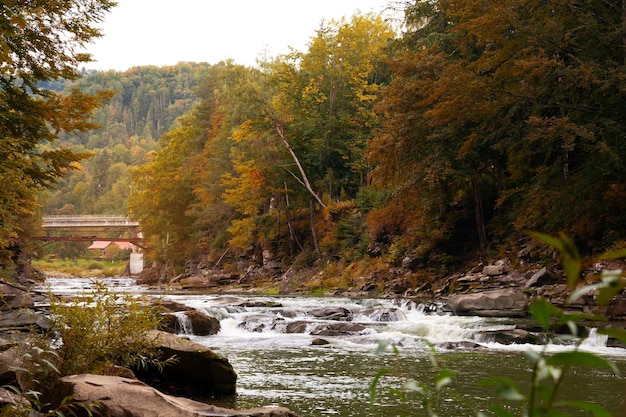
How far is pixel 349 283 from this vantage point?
3017 cm

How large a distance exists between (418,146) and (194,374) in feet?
54.1

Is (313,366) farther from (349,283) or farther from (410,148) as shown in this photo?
(349,283)

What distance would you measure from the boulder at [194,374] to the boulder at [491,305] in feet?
33.8

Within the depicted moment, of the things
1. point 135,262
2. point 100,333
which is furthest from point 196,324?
point 135,262

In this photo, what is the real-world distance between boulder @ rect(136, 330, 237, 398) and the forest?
197 inches

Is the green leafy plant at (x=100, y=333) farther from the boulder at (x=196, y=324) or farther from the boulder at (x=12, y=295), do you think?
the boulder at (x=196, y=324)

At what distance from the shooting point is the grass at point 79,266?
85500mm


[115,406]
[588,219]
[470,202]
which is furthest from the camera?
[470,202]

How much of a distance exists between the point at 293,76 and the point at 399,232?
39.3 ft

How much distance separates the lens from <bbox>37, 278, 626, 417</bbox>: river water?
8.33 m

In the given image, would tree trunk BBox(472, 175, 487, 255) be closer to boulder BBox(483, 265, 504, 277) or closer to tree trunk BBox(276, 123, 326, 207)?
boulder BBox(483, 265, 504, 277)

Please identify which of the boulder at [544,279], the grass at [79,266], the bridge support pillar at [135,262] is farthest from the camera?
the grass at [79,266]

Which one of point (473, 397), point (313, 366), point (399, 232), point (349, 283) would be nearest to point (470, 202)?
point (399, 232)

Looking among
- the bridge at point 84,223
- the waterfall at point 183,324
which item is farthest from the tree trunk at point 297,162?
the bridge at point 84,223
